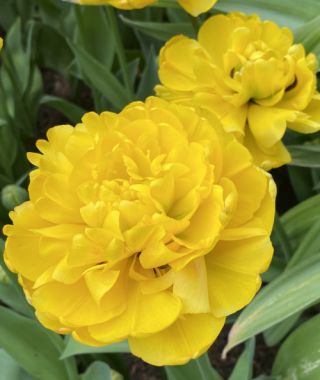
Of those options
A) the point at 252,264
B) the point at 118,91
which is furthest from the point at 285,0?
the point at 252,264

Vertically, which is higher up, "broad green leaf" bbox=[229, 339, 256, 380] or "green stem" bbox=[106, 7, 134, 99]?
"green stem" bbox=[106, 7, 134, 99]

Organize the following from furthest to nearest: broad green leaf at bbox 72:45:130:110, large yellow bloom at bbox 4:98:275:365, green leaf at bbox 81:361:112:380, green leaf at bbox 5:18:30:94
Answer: green leaf at bbox 5:18:30:94 < broad green leaf at bbox 72:45:130:110 < green leaf at bbox 81:361:112:380 < large yellow bloom at bbox 4:98:275:365

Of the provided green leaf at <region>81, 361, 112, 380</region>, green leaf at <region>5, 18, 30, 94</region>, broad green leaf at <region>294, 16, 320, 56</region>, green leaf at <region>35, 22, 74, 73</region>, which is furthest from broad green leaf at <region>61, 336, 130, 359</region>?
green leaf at <region>35, 22, 74, 73</region>

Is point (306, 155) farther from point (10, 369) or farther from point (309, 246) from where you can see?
point (10, 369)

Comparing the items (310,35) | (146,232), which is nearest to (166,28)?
(310,35)

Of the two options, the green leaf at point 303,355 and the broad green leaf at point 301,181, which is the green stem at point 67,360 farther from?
the broad green leaf at point 301,181

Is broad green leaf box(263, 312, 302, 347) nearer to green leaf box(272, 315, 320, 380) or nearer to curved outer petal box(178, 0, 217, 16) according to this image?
green leaf box(272, 315, 320, 380)

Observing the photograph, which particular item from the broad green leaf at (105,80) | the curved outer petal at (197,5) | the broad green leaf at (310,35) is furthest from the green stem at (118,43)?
the broad green leaf at (310,35)
